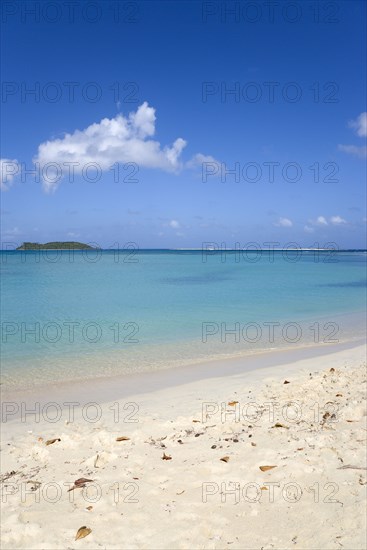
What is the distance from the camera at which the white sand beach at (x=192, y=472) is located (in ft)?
11.9

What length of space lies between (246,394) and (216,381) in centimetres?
124

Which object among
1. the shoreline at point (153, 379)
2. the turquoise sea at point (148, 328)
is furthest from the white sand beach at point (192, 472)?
the turquoise sea at point (148, 328)

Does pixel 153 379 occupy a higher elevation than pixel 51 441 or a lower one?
lower

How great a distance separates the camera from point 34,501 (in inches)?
164

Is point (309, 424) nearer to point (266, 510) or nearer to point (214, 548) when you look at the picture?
point (266, 510)

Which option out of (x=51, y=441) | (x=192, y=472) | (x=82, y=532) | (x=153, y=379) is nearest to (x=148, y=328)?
(x=153, y=379)

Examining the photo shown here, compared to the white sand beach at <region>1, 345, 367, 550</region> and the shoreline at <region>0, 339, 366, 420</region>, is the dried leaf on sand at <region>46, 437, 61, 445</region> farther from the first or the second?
the shoreline at <region>0, 339, 366, 420</region>

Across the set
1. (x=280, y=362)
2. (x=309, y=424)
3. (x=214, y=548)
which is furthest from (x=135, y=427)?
(x=280, y=362)

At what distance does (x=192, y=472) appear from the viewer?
4617 millimetres

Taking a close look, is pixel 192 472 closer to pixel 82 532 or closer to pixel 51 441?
pixel 82 532

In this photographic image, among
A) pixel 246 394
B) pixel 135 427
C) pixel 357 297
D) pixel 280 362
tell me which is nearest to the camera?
pixel 135 427

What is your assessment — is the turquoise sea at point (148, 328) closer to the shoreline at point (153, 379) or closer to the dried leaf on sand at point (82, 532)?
the shoreline at point (153, 379)

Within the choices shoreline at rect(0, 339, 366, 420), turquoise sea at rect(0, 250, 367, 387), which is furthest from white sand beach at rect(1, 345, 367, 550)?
turquoise sea at rect(0, 250, 367, 387)

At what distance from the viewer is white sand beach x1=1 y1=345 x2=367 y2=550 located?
3.61 m
